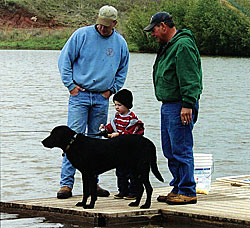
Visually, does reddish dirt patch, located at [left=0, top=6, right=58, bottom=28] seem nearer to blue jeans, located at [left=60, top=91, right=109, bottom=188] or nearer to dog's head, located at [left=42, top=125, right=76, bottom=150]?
blue jeans, located at [left=60, top=91, right=109, bottom=188]

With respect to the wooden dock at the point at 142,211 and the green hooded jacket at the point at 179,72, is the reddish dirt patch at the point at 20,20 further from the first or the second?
the green hooded jacket at the point at 179,72

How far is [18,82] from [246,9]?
163 ft

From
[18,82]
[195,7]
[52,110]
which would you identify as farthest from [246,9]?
[52,110]

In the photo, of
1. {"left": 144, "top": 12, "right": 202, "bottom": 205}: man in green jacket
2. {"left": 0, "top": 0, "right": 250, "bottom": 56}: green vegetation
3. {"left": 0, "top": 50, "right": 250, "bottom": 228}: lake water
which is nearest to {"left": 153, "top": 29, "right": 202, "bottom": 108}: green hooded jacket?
{"left": 144, "top": 12, "right": 202, "bottom": 205}: man in green jacket

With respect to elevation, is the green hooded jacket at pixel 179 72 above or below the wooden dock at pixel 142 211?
above

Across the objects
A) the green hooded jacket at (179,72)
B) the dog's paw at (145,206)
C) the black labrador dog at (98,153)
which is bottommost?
the dog's paw at (145,206)

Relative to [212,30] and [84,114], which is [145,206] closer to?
[84,114]

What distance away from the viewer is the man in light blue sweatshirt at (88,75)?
302 inches

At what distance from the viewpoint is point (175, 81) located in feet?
23.2

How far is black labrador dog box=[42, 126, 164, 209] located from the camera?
6.99 metres

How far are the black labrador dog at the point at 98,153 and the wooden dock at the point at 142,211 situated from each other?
0.16 meters

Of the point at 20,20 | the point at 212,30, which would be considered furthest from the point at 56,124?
the point at 20,20

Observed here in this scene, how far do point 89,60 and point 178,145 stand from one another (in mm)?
1307

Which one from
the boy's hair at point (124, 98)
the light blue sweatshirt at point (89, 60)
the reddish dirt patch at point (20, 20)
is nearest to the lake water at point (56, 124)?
the boy's hair at point (124, 98)
